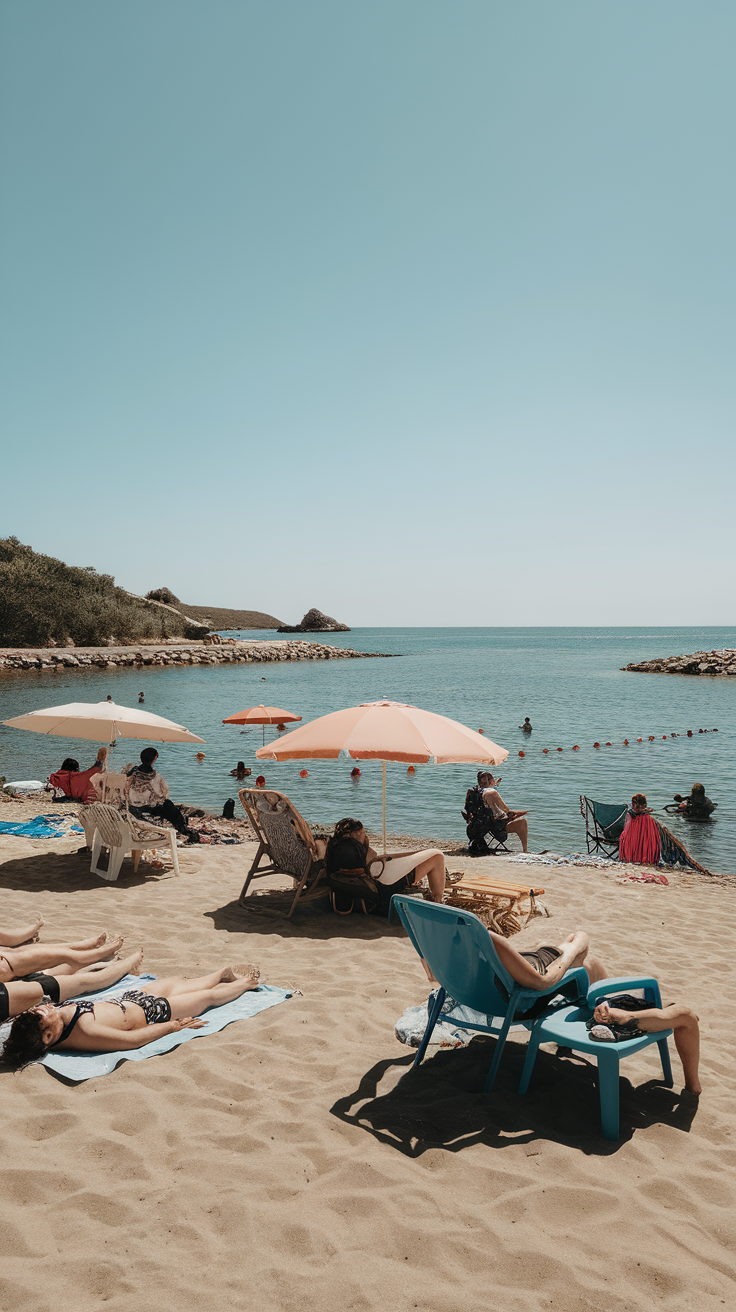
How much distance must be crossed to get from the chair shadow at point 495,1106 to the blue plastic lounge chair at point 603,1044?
0.12 m

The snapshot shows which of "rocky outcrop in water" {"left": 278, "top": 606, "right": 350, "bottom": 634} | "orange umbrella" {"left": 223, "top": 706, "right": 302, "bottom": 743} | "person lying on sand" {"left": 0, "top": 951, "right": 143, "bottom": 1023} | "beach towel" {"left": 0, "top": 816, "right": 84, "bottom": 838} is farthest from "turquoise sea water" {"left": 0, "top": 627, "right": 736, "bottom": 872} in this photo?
"rocky outcrop in water" {"left": 278, "top": 606, "right": 350, "bottom": 634}

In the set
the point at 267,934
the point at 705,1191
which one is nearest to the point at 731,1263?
the point at 705,1191

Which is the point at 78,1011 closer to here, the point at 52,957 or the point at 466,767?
the point at 52,957

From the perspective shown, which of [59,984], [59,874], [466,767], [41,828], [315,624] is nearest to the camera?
[59,984]

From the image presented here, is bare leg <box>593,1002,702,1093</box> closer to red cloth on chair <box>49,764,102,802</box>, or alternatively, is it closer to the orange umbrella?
the orange umbrella

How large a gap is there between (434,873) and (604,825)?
21.3ft

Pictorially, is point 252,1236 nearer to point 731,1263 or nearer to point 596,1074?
point 731,1263

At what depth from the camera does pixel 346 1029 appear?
445 cm

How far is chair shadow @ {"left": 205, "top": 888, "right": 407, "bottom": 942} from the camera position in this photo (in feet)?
21.5

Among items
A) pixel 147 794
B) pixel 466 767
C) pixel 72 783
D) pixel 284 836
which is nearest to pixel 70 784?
pixel 72 783

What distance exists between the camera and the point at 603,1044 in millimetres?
3414

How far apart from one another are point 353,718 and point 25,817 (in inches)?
304

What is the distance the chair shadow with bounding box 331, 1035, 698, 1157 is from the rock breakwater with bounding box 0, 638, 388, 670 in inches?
2048

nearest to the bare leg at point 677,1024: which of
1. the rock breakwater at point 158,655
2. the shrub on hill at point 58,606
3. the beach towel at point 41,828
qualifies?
the beach towel at point 41,828
